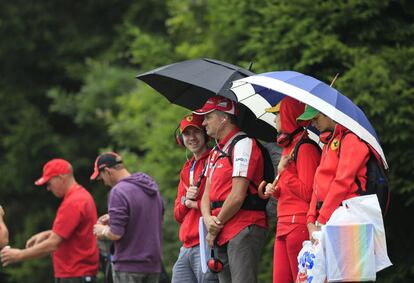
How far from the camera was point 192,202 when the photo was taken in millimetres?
7801

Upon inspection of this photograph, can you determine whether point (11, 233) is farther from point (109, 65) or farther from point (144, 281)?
point (144, 281)

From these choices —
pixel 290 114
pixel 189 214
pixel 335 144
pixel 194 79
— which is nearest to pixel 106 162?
pixel 189 214

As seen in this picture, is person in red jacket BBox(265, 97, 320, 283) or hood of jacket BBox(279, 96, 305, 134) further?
hood of jacket BBox(279, 96, 305, 134)

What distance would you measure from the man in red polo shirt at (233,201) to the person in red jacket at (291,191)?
308 millimetres

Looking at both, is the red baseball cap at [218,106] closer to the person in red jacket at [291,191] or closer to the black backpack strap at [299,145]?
the person in red jacket at [291,191]

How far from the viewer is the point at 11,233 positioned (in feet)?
70.4

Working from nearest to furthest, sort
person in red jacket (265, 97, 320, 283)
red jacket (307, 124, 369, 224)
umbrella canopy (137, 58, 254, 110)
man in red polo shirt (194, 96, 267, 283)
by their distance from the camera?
1. red jacket (307, 124, 369, 224)
2. person in red jacket (265, 97, 320, 283)
3. man in red polo shirt (194, 96, 267, 283)
4. umbrella canopy (137, 58, 254, 110)

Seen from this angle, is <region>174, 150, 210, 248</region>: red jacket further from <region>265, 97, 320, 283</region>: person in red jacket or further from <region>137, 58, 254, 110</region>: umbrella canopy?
<region>265, 97, 320, 283</region>: person in red jacket

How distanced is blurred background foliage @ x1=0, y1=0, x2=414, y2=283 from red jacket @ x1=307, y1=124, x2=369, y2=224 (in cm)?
408

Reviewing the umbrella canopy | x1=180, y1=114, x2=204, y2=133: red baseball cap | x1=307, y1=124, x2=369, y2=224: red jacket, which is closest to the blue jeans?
x1=180, y1=114, x2=204, y2=133: red baseball cap

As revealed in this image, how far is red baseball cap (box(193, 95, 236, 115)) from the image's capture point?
7707mm

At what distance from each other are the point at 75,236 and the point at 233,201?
3.02 metres

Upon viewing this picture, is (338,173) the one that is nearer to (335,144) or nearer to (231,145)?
(335,144)

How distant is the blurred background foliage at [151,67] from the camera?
11016mm
